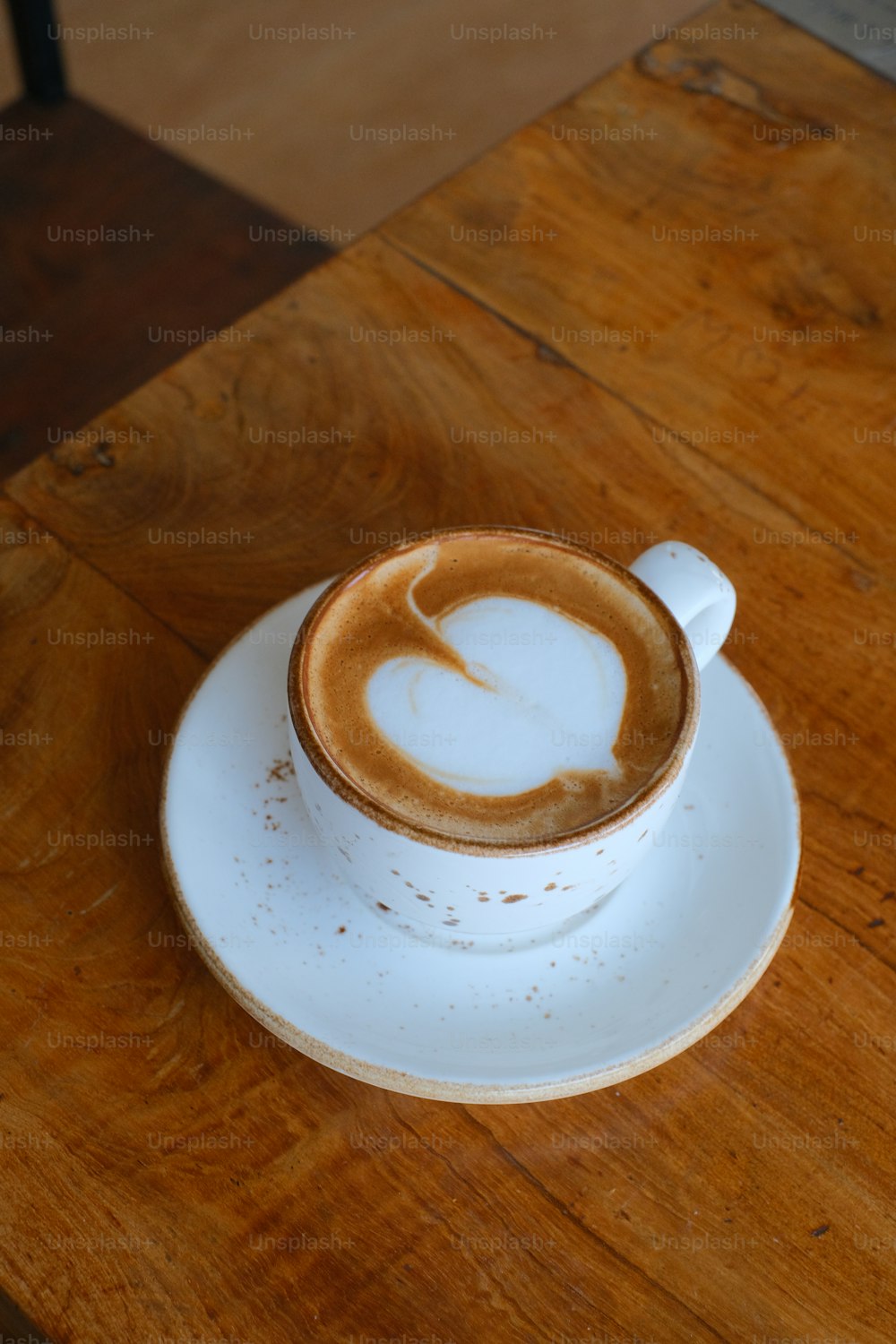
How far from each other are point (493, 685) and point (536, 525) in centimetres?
26

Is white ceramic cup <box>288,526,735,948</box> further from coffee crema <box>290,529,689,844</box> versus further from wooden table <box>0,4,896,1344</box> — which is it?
wooden table <box>0,4,896,1344</box>

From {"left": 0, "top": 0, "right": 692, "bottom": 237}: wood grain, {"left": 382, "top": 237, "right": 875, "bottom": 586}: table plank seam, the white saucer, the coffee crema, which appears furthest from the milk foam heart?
{"left": 0, "top": 0, "right": 692, "bottom": 237}: wood grain

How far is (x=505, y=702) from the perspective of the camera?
24.4 inches

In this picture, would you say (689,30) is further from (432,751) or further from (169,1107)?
(169,1107)

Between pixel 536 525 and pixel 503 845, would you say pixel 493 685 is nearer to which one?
pixel 503 845

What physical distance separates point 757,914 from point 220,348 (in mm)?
590

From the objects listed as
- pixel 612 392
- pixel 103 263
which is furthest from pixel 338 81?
pixel 612 392

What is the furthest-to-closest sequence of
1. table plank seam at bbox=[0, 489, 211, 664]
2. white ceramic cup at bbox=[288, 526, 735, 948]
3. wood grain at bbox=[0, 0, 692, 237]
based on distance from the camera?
1. wood grain at bbox=[0, 0, 692, 237]
2. table plank seam at bbox=[0, 489, 211, 664]
3. white ceramic cup at bbox=[288, 526, 735, 948]

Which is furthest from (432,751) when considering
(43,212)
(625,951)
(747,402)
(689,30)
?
(43,212)

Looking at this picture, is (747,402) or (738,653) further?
(747,402)

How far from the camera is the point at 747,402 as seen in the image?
925 millimetres

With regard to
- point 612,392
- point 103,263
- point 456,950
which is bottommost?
point 103,263

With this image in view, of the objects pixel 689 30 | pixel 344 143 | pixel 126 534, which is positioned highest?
pixel 689 30

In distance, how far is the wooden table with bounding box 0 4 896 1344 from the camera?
0.61 m
